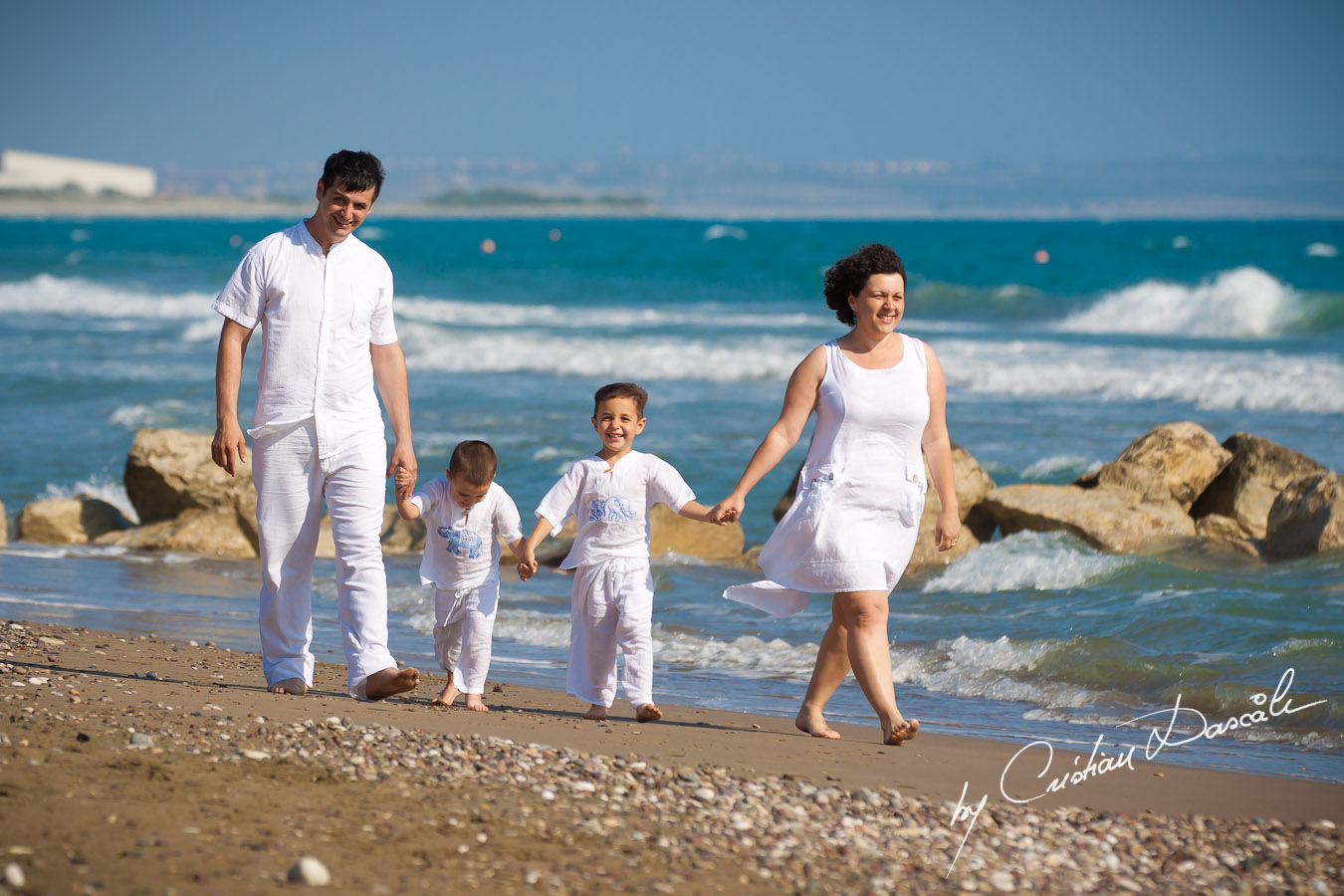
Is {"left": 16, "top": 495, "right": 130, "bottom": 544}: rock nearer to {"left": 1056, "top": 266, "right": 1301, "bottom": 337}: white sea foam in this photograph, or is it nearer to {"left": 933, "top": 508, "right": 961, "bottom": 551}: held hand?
{"left": 933, "top": 508, "right": 961, "bottom": 551}: held hand

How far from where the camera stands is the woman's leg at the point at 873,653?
4.75m

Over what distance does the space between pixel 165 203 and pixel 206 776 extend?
164 m

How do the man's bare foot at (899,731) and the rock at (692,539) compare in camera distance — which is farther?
the rock at (692,539)

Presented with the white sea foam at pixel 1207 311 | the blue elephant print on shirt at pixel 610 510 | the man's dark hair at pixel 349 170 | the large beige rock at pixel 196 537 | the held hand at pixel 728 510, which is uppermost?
the white sea foam at pixel 1207 311

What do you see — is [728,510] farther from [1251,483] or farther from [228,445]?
[1251,483]

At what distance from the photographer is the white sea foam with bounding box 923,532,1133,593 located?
827cm

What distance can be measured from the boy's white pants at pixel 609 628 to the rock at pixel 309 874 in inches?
83.6

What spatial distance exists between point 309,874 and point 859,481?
2.36m

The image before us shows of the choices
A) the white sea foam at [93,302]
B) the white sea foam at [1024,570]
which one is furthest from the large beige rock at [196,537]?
the white sea foam at [93,302]

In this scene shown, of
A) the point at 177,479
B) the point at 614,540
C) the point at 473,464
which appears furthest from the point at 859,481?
the point at 177,479

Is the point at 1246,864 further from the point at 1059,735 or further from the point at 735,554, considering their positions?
the point at 735,554

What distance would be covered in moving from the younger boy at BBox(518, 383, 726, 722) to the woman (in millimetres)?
401

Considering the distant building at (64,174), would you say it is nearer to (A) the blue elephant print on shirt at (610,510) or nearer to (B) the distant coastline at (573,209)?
(B) the distant coastline at (573,209)

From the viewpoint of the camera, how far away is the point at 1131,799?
4289 millimetres
